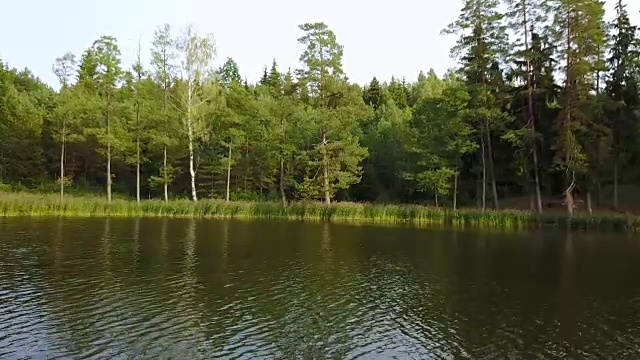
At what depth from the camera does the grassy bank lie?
34219mm

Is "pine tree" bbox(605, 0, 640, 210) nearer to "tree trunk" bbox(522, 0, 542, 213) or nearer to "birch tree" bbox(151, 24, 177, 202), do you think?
"tree trunk" bbox(522, 0, 542, 213)

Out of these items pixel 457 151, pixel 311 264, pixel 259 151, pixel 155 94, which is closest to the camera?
pixel 311 264

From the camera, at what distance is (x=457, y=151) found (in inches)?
1617

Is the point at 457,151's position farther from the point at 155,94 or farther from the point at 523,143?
the point at 155,94

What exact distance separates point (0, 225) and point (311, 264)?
60.5 ft

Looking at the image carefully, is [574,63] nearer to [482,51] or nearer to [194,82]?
[482,51]

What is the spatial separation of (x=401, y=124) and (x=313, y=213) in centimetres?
1927

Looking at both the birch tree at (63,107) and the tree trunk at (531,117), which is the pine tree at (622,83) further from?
the birch tree at (63,107)

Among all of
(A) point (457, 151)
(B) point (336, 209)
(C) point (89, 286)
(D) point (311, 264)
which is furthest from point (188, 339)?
(A) point (457, 151)

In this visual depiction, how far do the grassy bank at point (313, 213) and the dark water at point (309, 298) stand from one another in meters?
9.28

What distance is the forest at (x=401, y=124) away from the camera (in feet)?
127

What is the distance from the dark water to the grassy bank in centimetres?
928

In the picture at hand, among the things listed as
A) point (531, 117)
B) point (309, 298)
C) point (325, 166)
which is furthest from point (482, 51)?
point (309, 298)

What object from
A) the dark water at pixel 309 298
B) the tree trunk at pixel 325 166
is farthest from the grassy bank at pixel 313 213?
the dark water at pixel 309 298
